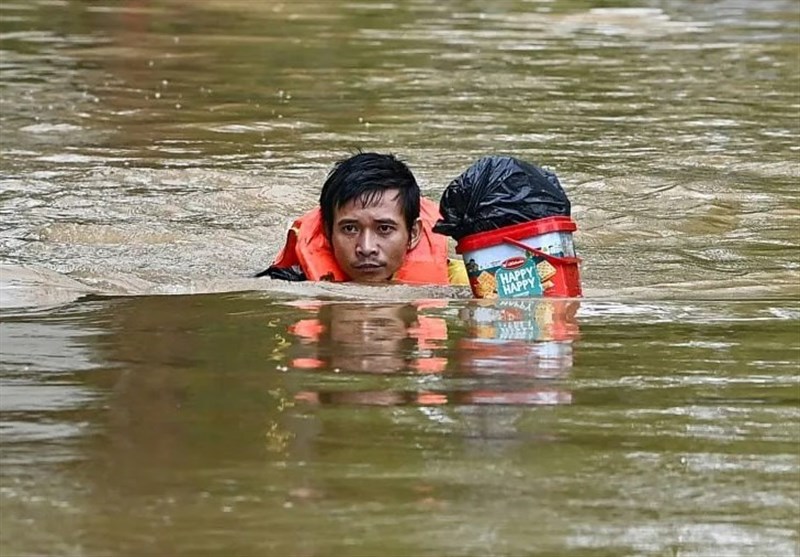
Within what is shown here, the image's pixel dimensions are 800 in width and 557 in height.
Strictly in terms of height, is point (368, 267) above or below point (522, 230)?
below

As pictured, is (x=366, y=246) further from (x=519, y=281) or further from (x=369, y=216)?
(x=519, y=281)

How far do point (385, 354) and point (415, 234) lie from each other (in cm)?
210

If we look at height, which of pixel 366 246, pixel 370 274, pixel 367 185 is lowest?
pixel 370 274

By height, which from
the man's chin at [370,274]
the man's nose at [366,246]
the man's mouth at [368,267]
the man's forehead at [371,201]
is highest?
the man's forehead at [371,201]

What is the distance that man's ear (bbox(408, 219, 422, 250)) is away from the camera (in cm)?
648

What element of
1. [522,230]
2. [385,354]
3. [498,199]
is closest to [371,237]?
[498,199]

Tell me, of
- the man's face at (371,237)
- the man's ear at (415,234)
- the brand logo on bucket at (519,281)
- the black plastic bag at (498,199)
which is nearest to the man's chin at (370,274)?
the man's face at (371,237)

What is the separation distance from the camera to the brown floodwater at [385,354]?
311cm

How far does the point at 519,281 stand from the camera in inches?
221

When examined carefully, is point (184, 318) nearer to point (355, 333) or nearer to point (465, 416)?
point (355, 333)

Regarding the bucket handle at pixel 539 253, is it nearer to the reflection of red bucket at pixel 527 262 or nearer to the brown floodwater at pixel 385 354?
the reflection of red bucket at pixel 527 262

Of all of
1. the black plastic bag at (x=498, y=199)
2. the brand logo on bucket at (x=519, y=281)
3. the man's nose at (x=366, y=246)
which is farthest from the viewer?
the man's nose at (x=366, y=246)

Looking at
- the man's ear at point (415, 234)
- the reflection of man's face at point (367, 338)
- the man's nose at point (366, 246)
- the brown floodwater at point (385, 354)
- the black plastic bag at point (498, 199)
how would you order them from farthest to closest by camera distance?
the man's ear at point (415, 234) → the man's nose at point (366, 246) → the black plastic bag at point (498, 199) → the reflection of man's face at point (367, 338) → the brown floodwater at point (385, 354)

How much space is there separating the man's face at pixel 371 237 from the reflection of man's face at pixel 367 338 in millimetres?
847
